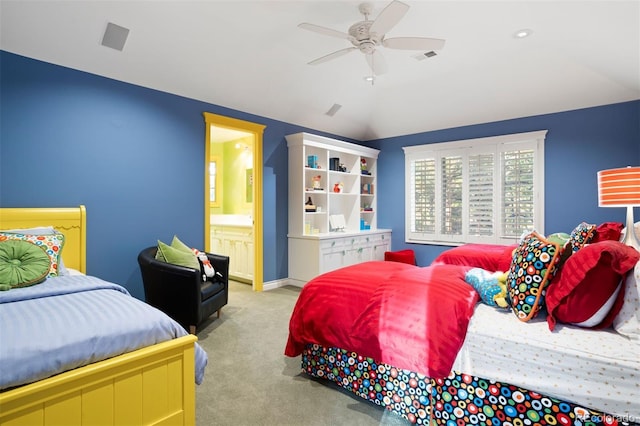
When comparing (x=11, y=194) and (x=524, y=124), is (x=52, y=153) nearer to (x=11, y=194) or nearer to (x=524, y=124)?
(x=11, y=194)

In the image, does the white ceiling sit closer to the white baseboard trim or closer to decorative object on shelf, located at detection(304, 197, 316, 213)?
decorative object on shelf, located at detection(304, 197, 316, 213)

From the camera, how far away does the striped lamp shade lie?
2.49 meters

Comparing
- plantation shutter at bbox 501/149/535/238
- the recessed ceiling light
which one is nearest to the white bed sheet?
the recessed ceiling light

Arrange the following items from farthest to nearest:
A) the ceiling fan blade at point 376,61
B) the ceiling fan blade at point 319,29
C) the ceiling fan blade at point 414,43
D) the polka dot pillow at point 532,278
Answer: the ceiling fan blade at point 376,61 → the ceiling fan blade at point 414,43 → the ceiling fan blade at point 319,29 → the polka dot pillow at point 532,278

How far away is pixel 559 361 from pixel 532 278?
1.36 ft

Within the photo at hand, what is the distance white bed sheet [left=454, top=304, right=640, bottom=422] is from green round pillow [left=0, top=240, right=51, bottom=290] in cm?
258

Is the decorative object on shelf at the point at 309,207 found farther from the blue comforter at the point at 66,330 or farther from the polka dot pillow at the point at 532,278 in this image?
the polka dot pillow at the point at 532,278

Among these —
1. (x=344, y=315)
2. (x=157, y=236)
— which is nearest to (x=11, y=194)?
(x=157, y=236)

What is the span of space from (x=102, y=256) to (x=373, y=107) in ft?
14.3

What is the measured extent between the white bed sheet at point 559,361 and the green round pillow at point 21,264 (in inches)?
102

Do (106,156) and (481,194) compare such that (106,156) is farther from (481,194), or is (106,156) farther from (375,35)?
(481,194)

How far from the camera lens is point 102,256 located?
3.38 meters

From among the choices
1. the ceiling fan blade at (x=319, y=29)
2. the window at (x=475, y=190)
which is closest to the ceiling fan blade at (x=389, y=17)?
the ceiling fan blade at (x=319, y=29)

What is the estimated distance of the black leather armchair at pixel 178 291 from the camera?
3.00 m
